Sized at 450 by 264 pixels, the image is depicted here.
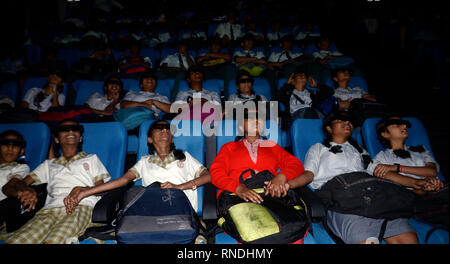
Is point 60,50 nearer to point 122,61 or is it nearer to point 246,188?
point 122,61

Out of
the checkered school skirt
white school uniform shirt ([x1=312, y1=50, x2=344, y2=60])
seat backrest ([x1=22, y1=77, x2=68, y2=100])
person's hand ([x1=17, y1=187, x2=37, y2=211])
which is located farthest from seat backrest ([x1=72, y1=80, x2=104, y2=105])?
white school uniform shirt ([x1=312, y1=50, x2=344, y2=60])

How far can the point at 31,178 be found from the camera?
1.70 m

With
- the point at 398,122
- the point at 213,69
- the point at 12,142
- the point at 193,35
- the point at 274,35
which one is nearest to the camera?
the point at 12,142

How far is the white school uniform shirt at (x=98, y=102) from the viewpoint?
277cm

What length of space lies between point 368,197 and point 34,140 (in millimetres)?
2652

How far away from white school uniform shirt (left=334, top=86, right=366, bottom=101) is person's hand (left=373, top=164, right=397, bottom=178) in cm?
146

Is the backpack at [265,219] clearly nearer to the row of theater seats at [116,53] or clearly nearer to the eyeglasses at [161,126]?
the eyeglasses at [161,126]

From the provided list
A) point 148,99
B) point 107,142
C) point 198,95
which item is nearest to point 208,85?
point 198,95

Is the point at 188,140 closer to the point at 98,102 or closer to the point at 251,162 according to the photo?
the point at 251,162

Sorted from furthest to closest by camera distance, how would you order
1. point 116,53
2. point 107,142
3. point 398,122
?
point 116,53 → point 107,142 → point 398,122

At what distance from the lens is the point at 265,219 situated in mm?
1207

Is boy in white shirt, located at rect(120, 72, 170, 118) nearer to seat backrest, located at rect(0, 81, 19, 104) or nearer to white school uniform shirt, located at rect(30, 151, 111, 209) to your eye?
white school uniform shirt, located at rect(30, 151, 111, 209)
